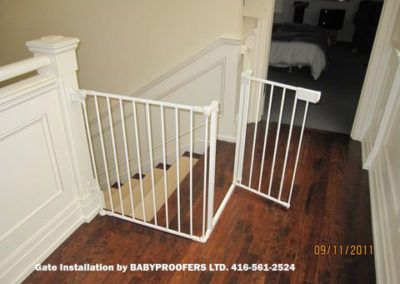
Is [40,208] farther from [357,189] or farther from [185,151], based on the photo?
[357,189]

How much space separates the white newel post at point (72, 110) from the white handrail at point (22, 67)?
5 cm

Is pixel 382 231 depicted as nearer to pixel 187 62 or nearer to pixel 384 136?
pixel 384 136

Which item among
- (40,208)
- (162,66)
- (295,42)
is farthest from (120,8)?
(295,42)

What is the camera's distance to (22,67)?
4.99 feet

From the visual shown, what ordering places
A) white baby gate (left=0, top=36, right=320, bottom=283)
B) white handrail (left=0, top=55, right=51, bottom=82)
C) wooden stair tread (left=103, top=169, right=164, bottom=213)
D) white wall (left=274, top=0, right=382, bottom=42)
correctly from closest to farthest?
white handrail (left=0, top=55, right=51, bottom=82) < white baby gate (left=0, top=36, right=320, bottom=283) < wooden stair tread (left=103, top=169, right=164, bottom=213) < white wall (left=274, top=0, right=382, bottom=42)

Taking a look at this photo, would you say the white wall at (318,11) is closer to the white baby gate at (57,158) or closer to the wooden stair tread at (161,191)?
the wooden stair tread at (161,191)

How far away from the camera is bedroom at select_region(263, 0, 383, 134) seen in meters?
4.09

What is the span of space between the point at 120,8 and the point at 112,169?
6.10 feet

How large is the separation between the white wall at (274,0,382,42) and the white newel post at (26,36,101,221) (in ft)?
22.5

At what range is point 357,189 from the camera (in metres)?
2.58

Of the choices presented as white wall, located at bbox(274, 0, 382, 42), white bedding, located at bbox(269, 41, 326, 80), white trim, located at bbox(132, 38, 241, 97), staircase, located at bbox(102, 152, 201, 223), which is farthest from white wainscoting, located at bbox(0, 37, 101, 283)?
white wall, located at bbox(274, 0, 382, 42)

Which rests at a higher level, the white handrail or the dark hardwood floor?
the white handrail

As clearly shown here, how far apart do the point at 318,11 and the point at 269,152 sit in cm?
604

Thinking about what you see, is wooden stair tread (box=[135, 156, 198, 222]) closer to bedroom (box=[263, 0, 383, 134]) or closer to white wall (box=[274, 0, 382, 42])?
bedroom (box=[263, 0, 383, 134])
